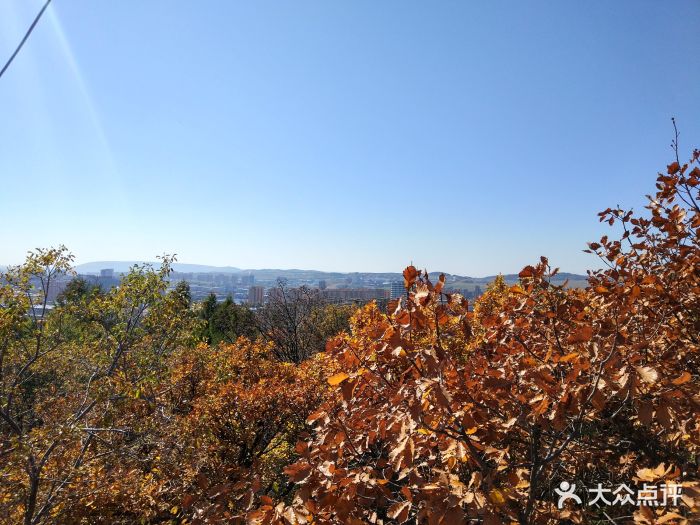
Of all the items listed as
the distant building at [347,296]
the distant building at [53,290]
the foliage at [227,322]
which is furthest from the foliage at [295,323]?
the distant building at [53,290]

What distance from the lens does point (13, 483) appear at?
374 centimetres

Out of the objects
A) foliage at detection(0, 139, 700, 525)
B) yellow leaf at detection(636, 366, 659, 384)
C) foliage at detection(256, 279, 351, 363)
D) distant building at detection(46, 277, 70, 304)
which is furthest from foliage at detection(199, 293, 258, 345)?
yellow leaf at detection(636, 366, 659, 384)

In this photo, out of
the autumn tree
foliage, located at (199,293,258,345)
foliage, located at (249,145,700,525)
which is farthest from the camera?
foliage, located at (199,293,258,345)

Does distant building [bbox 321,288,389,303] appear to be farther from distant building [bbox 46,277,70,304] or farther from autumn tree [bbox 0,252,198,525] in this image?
distant building [bbox 46,277,70,304]

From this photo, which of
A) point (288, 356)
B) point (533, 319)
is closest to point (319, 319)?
point (288, 356)

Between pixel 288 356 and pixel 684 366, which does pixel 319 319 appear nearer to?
pixel 288 356

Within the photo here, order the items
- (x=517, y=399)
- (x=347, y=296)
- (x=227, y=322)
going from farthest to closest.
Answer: (x=347, y=296), (x=227, y=322), (x=517, y=399)

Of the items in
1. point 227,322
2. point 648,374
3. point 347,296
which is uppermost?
point 648,374

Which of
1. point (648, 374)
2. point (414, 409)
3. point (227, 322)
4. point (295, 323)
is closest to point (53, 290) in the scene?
point (414, 409)

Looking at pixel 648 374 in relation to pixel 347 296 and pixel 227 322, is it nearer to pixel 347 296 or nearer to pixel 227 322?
pixel 227 322

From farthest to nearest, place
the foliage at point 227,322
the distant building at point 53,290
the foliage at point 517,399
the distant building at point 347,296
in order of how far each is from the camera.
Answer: the distant building at point 347,296, the foliage at point 227,322, the distant building at point 53,290, the foliage at point 517,399

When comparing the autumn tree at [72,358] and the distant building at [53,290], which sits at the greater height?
the distant building at [53,290]

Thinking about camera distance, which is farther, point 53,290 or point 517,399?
point 53,290

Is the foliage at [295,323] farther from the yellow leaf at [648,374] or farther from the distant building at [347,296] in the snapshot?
the yellow leaf at [648,374]
